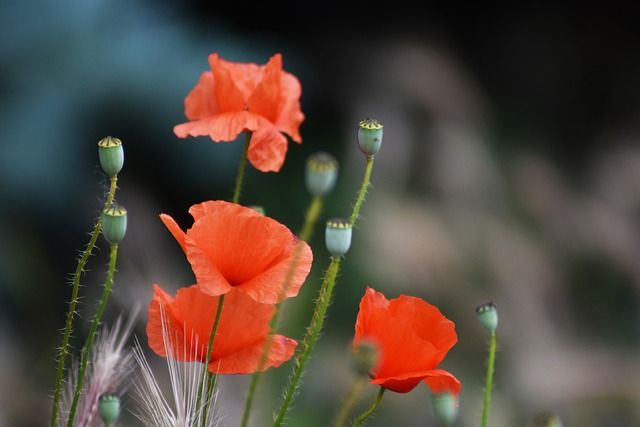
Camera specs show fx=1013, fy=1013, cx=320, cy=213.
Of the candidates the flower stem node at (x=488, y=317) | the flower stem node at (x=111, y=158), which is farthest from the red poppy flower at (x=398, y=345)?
the flower stem node at (x=111, y=158)

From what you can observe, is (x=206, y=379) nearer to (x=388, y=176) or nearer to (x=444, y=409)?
(x=444, y=409)

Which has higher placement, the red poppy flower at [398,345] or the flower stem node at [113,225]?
the flower stem node at [113,225]

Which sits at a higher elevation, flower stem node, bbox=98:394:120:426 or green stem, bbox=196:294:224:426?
green stem, bbox=196:294:224:426

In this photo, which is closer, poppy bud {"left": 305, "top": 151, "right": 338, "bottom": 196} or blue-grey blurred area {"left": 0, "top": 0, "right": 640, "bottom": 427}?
poppy bud {"left": 305, "top": 151, "right": 338, "bottom": 196}

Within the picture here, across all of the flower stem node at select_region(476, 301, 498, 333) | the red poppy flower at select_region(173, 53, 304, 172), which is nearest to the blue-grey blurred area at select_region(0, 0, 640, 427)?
the red poppy flower at select_region(173, 53, 304, 172)

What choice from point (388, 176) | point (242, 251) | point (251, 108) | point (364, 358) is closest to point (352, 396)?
point (364, 358)

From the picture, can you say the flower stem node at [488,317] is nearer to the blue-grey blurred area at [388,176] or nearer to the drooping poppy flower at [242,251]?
the drooping poppy flower at [242,251]

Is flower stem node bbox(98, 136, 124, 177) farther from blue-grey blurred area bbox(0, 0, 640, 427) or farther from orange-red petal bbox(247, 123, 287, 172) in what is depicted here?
blue-grey blurred area bbox(0, 0, 640, 427)
